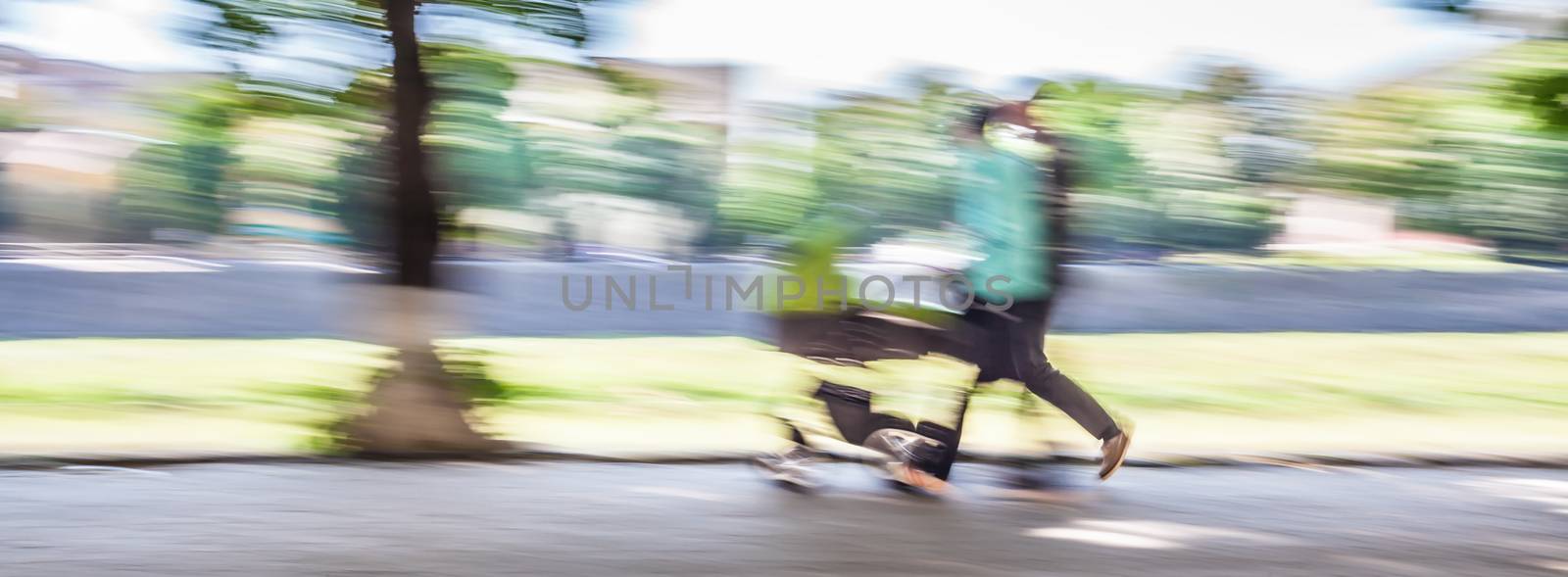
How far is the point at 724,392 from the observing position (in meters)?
8.62

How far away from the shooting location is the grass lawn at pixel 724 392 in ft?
19.4

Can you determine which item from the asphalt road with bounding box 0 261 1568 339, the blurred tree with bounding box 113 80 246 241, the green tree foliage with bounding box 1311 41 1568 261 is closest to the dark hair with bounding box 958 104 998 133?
the blurred tree with bounding box 113 80 246 241

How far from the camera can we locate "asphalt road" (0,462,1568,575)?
3893 mm

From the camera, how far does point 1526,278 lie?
13102 mm

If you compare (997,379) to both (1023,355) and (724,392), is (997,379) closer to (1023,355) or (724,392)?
(1023,355)

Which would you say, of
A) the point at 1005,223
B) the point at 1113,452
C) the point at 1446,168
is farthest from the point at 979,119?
the point at 1446,168

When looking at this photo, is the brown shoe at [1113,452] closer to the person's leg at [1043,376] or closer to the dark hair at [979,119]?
the person's leg at [1043,376]

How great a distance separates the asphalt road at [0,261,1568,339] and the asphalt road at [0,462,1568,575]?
5.65 meters

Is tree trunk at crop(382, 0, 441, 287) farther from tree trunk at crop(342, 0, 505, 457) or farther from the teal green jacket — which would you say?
the teal green jacket

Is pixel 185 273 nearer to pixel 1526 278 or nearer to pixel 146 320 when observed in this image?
pixel 146 320

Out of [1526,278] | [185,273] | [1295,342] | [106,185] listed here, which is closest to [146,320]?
[185,273]

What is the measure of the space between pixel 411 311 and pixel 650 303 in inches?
234

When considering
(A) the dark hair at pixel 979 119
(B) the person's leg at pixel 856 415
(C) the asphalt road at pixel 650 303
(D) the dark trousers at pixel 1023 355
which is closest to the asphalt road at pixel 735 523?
(B) the person's leg at pixel 856 415

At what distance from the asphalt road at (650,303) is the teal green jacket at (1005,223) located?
6.13 meters
